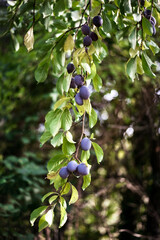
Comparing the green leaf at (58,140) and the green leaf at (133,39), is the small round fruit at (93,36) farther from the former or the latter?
Answer: the green leaf at (58,140)

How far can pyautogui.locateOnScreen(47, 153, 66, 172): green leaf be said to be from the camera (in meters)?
0.83

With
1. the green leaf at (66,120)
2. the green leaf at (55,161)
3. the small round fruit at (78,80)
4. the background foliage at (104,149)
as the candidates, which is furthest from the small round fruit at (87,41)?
the background foliage at (104,149)

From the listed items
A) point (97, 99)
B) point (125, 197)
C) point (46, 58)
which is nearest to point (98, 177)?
point (125, 197)

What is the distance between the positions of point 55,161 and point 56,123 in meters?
0.12

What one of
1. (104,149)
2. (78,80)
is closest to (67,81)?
(78,80)

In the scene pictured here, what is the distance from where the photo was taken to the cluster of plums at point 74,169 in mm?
759

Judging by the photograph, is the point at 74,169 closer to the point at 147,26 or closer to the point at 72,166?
the point at 72,166

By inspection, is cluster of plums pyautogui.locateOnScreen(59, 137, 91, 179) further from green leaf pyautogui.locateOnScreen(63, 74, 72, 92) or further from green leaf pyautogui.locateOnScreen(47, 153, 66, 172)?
green leaf pyautogui.locateOnScreen(63, 74, 72, 92)

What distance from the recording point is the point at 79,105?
0.82 metres

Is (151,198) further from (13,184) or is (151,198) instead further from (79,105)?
(79,105)

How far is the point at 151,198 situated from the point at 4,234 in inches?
56.9

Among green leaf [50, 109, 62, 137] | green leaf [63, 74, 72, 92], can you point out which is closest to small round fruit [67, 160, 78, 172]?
green leaf [50, 109, 62, 137]

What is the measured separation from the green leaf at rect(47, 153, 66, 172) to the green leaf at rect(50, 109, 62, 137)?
0.09 metres

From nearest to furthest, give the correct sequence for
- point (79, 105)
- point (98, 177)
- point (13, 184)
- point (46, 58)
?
point (79, 105), point (46, 58), point (13, 184), point (98, 177)
